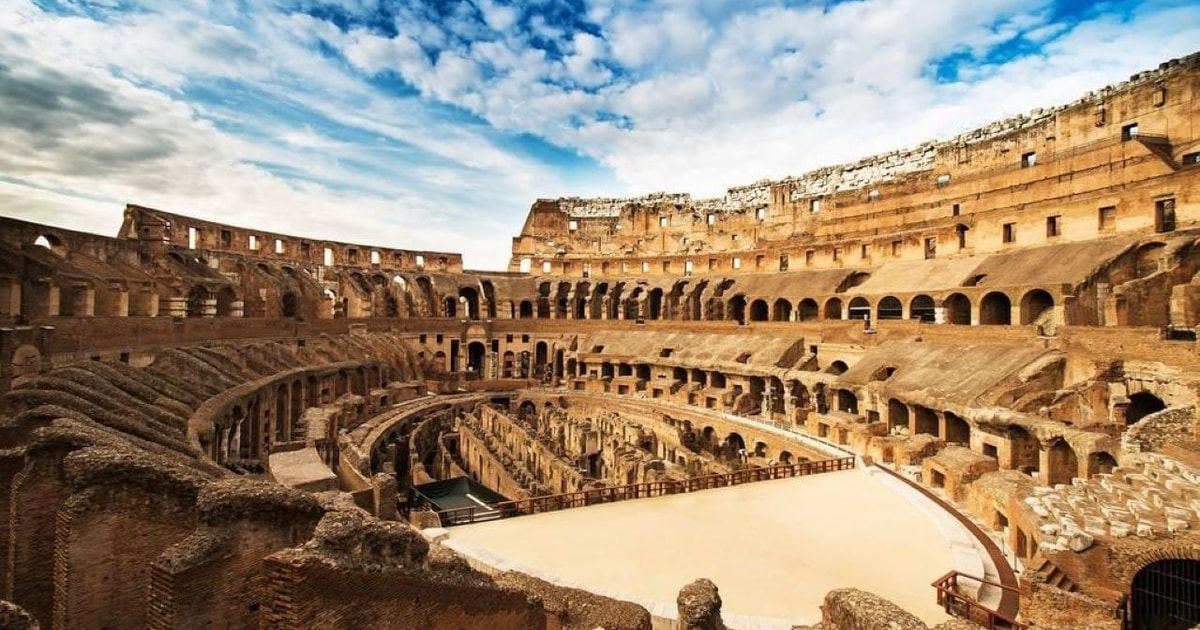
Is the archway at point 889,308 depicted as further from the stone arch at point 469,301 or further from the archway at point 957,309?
the stone arch at point 469,301

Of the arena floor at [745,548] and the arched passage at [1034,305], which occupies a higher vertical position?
the arched passage at [1034,305]

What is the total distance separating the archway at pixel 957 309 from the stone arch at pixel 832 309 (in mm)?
7092

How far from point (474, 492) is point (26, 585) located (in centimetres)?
1322

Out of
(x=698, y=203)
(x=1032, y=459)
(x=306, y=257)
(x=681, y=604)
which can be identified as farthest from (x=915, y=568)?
(x=698, y=203)

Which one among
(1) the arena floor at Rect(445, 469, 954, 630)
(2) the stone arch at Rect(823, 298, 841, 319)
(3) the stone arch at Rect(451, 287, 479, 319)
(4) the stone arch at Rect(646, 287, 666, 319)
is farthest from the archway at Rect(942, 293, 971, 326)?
(3) the stone arch at Rect(451, 287, 479, 319)

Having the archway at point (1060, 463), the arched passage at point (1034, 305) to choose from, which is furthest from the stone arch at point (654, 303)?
the archway at point (1060, 463)

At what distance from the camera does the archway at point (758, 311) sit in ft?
130

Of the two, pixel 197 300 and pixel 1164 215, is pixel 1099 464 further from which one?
pixel 197 300

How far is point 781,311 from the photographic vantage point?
37781 mm

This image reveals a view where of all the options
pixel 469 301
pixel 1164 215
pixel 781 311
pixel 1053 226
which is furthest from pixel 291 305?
pixel 1164 215

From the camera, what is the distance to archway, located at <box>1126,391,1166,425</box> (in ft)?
55.4

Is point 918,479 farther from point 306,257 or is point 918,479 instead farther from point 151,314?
point 306,257

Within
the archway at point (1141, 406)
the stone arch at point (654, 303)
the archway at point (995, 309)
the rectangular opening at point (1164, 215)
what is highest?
the rectangular opening at point (1164, 215)

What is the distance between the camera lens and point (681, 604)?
685cm
